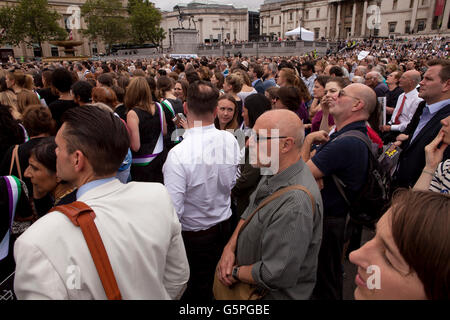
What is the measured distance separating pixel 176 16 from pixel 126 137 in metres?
98.9

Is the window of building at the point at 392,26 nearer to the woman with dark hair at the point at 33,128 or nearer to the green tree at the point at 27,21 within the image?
the green tree at the point at 27,21

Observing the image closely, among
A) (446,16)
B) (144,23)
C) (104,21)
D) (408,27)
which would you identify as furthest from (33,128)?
(408,27)

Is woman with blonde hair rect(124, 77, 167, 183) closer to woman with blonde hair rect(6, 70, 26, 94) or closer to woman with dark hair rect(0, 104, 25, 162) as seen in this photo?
woman with dark hair rect(0, 104, 25, 162)

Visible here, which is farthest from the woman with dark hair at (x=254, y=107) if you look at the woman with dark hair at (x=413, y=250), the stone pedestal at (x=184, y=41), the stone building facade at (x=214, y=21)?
the stone building facade at (x=214, y=21)

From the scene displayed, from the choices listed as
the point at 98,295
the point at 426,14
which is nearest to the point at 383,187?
the point at 98,295

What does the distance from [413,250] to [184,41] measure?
41.6m

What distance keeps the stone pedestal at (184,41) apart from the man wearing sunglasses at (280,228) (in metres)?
39.9

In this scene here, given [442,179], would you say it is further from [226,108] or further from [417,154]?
[226,108]

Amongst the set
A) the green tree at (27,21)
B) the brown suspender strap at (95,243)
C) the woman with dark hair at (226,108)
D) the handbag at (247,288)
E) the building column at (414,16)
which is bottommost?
the handbag at (247,288)

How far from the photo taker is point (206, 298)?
2822mm

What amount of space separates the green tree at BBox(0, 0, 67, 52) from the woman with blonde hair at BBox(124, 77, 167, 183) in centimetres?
5394

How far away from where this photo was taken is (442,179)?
231 centimetres

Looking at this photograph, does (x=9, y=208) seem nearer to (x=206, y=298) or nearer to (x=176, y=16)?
(x=206, y=298)

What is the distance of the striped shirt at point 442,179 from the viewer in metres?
2.27
